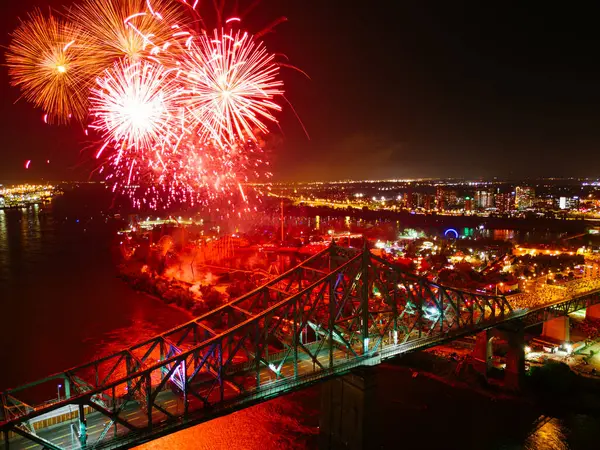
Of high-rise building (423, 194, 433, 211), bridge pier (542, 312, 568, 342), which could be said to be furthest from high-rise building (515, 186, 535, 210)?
bridge pier (542, 312, 568, 342)

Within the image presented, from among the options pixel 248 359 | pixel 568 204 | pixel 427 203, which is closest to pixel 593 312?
pixel 248 359

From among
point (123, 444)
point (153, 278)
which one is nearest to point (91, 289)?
point (153, 278)

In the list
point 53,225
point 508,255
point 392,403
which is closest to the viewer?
point 392,403

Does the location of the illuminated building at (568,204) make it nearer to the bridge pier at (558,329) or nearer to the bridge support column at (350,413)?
the bridge pier at (558,329)

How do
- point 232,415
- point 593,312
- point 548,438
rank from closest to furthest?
1. point 548,438
2. point 232,415
3. point 593,312

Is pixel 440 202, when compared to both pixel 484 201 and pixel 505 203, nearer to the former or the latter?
pixel 505 203

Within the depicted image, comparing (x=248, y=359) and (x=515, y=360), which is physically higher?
(x=248, y=359)

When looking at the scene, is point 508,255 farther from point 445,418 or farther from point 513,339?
point 445,418
